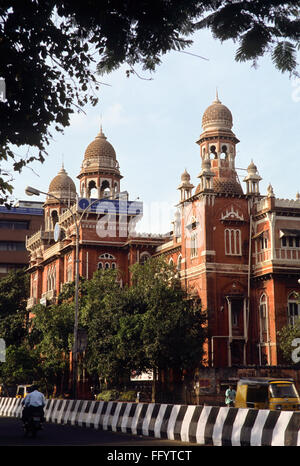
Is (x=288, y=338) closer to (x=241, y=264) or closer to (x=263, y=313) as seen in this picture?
(x=263, y=313)

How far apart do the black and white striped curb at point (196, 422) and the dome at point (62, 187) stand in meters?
45.7

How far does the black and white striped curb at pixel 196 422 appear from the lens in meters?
13.5

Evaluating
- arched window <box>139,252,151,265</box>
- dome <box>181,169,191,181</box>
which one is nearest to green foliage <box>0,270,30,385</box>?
arched window <box>139,252,151,265</box>

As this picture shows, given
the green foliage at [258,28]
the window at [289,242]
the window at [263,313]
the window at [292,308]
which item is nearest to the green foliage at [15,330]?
the window at [263,313]

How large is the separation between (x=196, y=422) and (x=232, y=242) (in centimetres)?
3106

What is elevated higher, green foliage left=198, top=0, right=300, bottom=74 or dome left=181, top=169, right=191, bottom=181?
dome left=181, top=169, right=191, bottom=181

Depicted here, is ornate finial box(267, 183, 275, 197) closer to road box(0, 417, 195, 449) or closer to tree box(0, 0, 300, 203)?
road box(0, 417, 195, 449)

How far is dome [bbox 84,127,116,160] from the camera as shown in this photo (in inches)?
2480

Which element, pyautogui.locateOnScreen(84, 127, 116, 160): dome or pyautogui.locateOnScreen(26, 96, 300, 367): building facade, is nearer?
pyautogui.locateOnScreen(26, 96, 300, 367): building facade

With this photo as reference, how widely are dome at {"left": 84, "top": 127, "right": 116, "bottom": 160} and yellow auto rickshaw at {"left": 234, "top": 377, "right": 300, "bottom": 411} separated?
136ft

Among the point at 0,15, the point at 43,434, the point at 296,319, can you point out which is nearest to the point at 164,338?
the point at 296,319

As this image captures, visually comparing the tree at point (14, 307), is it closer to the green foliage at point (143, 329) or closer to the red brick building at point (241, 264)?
the green foliage at point (143, 329)
